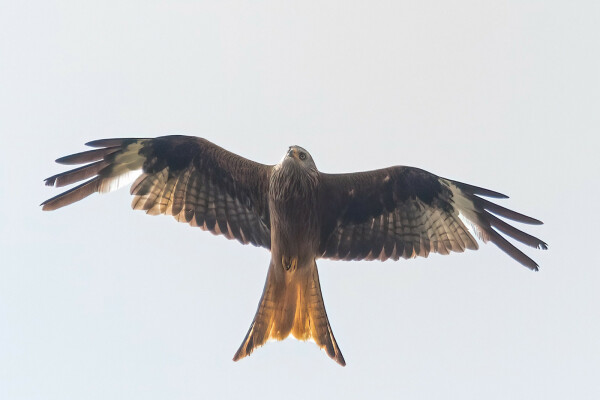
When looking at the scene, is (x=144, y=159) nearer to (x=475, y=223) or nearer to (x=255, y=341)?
(x=255, y=341)

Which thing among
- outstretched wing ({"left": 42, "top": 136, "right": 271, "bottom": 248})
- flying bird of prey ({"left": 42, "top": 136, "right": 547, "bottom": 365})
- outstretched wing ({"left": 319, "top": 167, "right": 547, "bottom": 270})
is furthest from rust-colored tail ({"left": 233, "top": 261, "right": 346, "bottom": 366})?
outstretched wing ({"left": 319, "top": 167, "right": 547, "bottom": 270})

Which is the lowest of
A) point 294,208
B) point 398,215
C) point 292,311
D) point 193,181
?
point 292,311

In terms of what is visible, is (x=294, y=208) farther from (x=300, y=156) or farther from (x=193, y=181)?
(x=193, y=181)

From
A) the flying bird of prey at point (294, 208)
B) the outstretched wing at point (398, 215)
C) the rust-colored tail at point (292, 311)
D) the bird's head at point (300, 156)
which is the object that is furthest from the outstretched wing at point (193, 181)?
the outstretched wing at point (398, 215)

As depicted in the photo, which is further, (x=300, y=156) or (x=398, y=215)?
(x=398, y=215)

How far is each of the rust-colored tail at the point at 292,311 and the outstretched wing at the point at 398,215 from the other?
2.38 feet

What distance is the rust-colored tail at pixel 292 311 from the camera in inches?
343

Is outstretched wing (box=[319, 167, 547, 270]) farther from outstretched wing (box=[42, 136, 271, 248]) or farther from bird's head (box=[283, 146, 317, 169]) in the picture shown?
outstretched wing (box=[42, 136, 271, 248])

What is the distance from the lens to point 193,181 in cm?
932

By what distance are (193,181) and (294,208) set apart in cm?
143

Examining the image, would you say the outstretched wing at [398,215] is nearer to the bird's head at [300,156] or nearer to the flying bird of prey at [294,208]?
the flying bird of prey at [294,208]

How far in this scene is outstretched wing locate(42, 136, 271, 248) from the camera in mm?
9086

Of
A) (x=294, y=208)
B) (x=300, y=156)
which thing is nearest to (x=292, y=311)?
(x=294, y=208)

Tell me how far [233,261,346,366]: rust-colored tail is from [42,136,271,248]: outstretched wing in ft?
2.04
